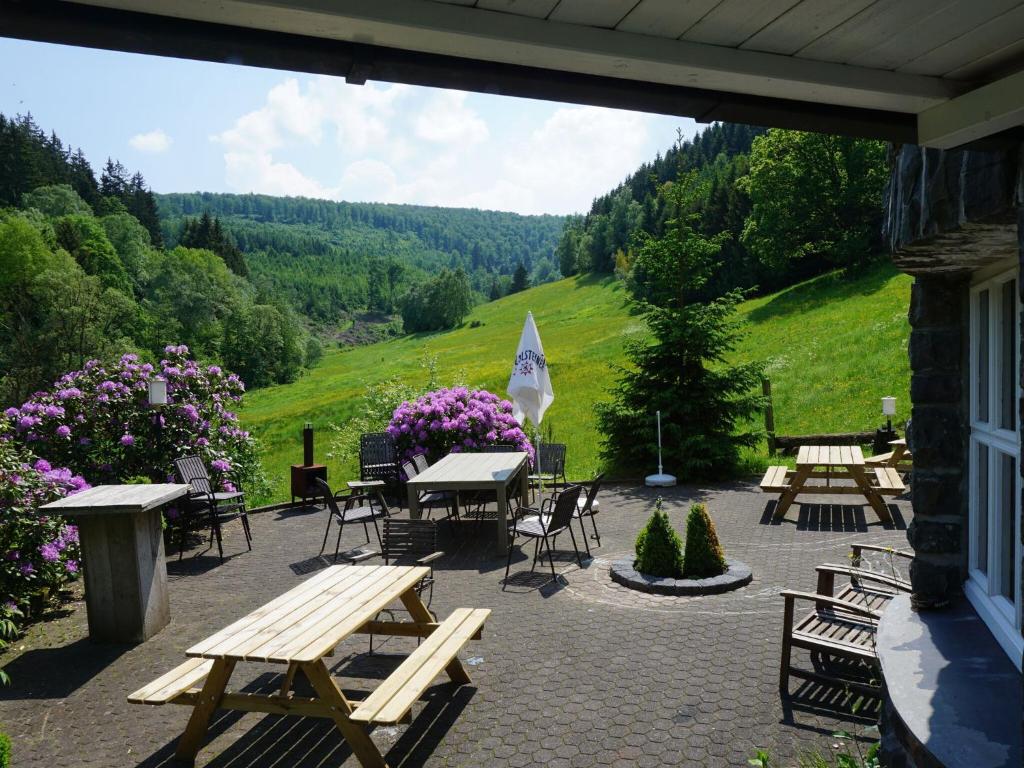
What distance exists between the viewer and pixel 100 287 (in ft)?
124

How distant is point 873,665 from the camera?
4.71 meters

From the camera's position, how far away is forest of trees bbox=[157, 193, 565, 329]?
116125 mm

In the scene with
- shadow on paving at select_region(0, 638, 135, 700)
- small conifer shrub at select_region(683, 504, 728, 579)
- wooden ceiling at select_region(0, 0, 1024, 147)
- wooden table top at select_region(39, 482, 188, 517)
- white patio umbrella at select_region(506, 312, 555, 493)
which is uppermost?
wooden ceiling at select_region(0, 0, 1024, 147)

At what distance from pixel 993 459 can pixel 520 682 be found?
130 inches

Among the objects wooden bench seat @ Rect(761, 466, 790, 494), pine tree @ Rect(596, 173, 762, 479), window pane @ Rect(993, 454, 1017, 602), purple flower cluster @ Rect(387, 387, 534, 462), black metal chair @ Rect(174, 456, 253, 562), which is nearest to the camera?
window pane @ Rect(993, 454, 1017, 602)

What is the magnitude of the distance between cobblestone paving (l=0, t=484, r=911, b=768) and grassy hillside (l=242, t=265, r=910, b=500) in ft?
21.6

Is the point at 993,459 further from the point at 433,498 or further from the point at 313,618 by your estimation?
the point at 433,498

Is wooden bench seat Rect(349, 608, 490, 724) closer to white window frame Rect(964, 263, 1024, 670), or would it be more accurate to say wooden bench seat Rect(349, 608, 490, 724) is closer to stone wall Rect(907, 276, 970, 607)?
stone wall Rect(907, 276, 970, 607)

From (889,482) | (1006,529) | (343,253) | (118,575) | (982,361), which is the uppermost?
(343,253)

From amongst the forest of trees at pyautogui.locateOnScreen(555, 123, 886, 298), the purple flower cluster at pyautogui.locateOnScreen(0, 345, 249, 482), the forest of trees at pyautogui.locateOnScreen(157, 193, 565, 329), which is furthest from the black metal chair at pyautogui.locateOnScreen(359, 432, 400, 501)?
the forest of trees at pyautogui.locateOnScreen(157, 193, 565, 329)

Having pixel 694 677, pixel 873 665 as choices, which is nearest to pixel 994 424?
pixel 873 665

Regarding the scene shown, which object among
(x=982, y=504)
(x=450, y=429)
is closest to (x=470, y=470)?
(x=450, y=429)

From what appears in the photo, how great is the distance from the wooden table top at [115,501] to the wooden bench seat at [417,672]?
102 inches

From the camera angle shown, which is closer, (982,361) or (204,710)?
(982,361)
